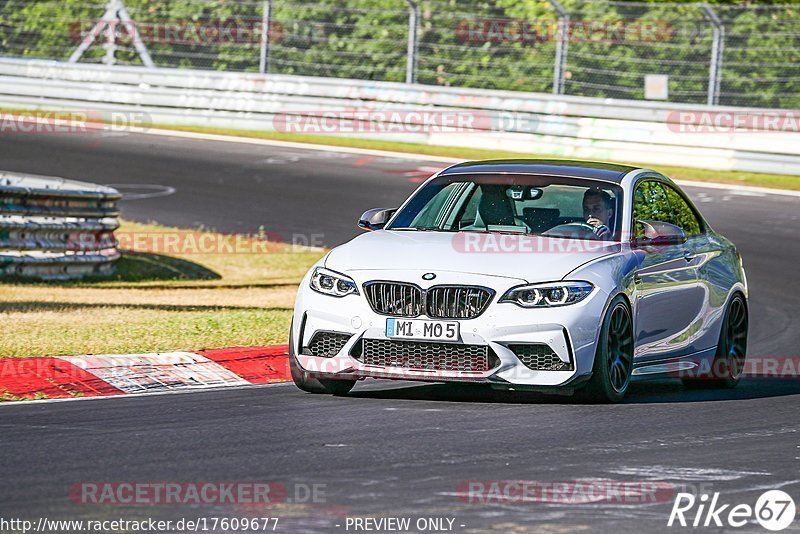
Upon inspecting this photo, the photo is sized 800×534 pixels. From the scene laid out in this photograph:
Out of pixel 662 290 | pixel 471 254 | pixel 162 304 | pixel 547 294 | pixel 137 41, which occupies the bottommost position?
pixel 162 304

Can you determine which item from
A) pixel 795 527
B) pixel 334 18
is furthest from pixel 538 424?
pixel 334 18

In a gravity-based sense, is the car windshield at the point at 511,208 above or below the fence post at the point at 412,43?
below

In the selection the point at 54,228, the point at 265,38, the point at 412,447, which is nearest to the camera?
the point at 412,447

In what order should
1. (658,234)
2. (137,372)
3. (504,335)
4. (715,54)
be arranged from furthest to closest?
(715,54), (137,372), (658,234), (504,335)

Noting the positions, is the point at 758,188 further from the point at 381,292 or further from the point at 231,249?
the point at 381,292

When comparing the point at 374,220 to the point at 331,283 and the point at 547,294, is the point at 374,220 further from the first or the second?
the point at 547,294

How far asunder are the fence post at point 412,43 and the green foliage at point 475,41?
5.5 inches

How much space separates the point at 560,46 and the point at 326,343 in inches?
723

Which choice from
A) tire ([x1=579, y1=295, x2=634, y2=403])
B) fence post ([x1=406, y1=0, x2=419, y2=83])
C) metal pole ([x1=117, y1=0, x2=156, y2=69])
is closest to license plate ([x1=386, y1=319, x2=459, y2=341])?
tire ([x1=579, y1=295, x2=634, y2=403])

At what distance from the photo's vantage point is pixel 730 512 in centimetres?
605

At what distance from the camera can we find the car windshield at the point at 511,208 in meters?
9.66

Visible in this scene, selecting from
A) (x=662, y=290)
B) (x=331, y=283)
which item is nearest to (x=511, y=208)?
(x=662, y=290)

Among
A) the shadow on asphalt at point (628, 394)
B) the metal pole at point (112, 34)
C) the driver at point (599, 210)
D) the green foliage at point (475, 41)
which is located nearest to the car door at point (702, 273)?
the shadow on asphalt at point (628, 394)

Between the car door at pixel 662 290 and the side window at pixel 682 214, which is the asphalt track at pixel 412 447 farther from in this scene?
the side window at pixel 682 214
